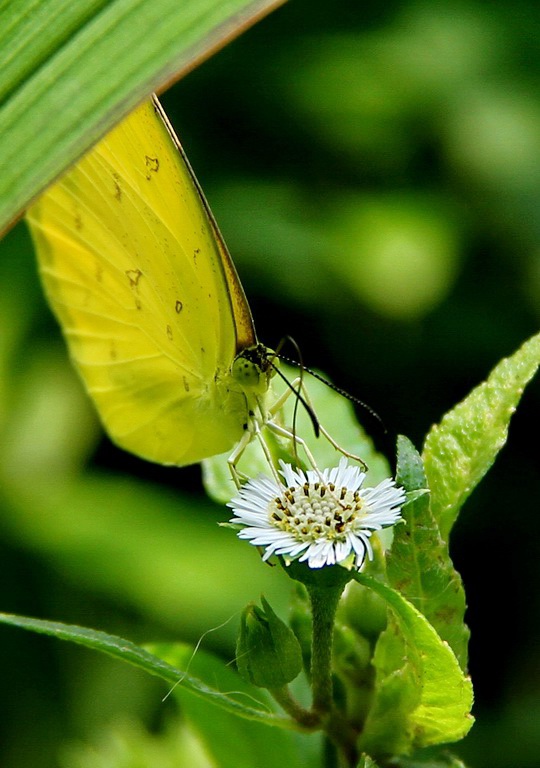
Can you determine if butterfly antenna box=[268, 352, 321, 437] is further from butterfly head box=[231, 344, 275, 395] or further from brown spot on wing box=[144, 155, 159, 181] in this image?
brown spot on wing box=[144, 155, 159, 181]

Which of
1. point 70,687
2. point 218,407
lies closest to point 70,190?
point 218,407

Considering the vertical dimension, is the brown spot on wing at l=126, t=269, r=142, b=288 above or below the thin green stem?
above

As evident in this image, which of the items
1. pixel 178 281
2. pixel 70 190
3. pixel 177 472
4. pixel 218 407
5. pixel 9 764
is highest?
pixel 70 190

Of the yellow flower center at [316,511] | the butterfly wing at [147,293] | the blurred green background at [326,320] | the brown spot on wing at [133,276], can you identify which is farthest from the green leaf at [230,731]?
the blurred green background at [326,320]

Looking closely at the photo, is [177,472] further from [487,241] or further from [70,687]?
[487,241]

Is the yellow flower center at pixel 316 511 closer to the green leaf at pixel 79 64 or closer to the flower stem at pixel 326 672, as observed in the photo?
the flower stem at pixel 326 672

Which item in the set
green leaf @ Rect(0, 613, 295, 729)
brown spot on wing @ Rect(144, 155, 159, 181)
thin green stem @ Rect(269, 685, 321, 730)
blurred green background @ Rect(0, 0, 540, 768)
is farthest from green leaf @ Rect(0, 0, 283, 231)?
blurred green background @ Rect(0, 0, 540, 768)
